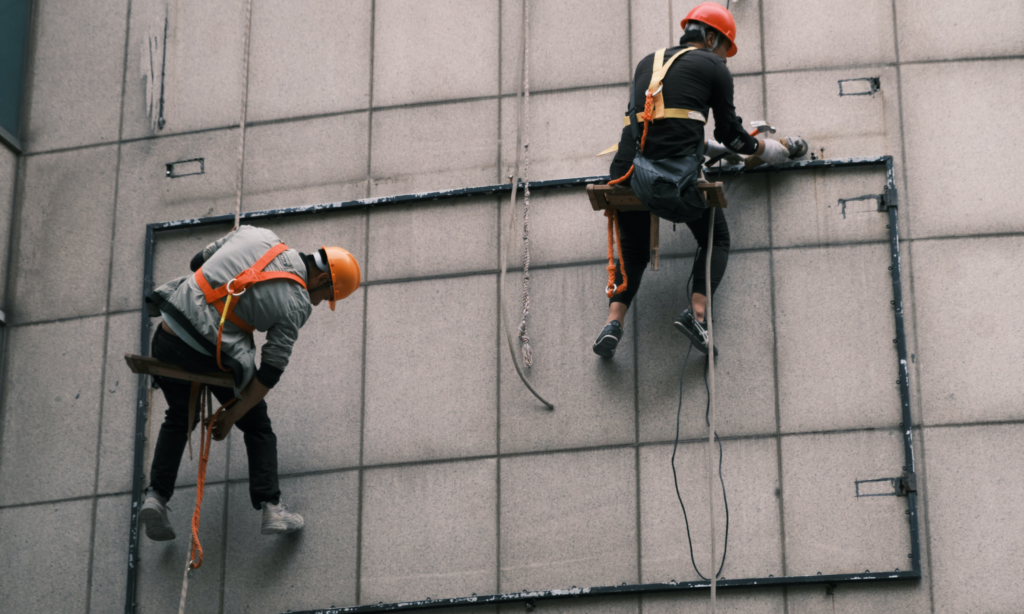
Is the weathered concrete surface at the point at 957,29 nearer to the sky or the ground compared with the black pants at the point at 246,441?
nearer to the sky

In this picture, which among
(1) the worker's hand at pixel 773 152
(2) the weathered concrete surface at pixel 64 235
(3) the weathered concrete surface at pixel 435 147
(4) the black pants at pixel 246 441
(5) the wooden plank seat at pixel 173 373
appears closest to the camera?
(5) the wooden plank seat at pixel 173 373

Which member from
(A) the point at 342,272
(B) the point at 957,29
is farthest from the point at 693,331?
(B) the point at 957,29

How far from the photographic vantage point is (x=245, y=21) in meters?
9.30

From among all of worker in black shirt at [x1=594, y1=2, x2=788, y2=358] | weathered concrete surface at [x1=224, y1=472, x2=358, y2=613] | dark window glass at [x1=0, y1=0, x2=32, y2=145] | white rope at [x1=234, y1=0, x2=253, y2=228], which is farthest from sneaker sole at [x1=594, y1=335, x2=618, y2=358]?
dark window glass at [x1=0, y1=0, x2=32, y2=145]

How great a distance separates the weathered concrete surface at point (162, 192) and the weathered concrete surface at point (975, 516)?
4.95 meters

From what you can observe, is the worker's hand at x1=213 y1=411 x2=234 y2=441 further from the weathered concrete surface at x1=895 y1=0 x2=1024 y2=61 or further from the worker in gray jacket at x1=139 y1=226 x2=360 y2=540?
the weathered concrete surface at x1=895 y1=0 x2=1024 y2=61

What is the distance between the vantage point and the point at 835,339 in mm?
7895

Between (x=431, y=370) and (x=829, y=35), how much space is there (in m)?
3.43

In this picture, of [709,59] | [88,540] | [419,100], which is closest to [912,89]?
[709,59]

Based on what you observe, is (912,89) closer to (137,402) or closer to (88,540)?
(137,402)

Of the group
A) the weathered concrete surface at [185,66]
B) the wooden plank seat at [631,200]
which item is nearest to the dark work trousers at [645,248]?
the wooden plank seat at [631,200]

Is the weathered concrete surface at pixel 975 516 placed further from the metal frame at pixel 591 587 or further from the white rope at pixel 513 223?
the white rope at pixel 513 223

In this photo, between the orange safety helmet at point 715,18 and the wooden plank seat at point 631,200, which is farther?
the orange safety helmet at point 715,18

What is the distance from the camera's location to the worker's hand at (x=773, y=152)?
8.06 metres
